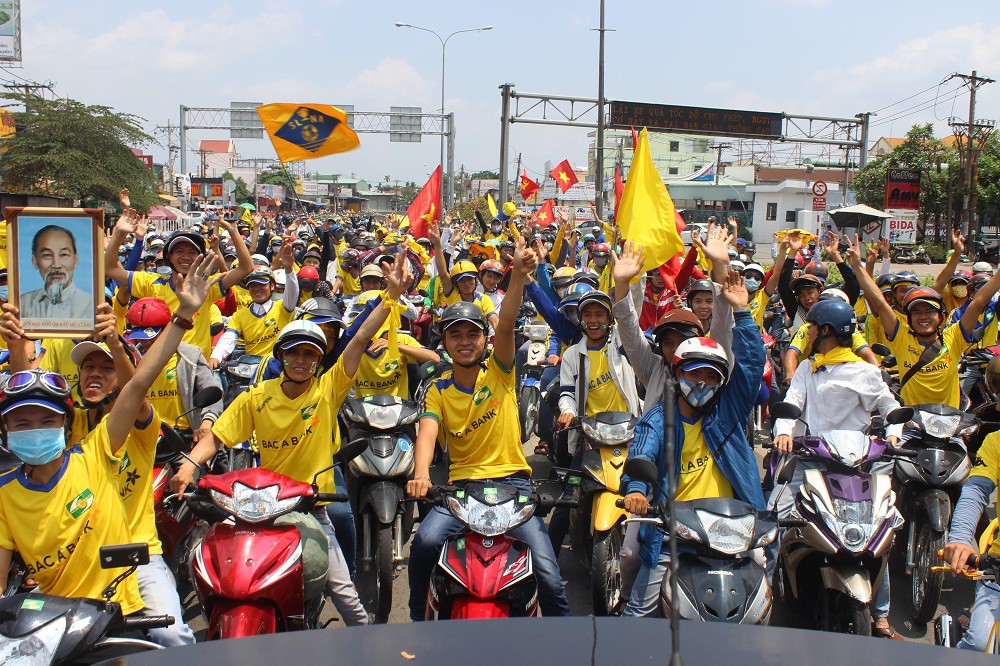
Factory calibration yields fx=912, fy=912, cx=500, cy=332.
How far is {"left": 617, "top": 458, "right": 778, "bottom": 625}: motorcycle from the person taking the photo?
3.44 metres

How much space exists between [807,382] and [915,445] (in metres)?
0.73

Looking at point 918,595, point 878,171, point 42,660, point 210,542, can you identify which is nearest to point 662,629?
point 42,660

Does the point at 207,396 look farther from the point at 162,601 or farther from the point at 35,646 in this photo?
the point at 35,646

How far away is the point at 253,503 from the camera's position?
3670 mm

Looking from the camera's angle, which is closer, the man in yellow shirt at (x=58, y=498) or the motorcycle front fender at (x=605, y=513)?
the man in yellow shirt at (x=58, y=498)

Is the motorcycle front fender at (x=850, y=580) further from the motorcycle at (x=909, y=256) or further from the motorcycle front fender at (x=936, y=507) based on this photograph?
the motorcycle at (x=909, y=256)

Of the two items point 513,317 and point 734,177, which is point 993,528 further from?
point 734,177

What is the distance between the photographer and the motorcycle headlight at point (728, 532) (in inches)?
137

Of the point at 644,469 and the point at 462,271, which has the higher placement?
the point at 462,271

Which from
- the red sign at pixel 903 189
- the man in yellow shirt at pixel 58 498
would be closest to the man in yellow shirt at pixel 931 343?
the man in yellow shirt at pixel 58 498

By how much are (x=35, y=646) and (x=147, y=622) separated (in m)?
0.53

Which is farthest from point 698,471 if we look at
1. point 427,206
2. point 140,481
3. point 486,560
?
point 427,206

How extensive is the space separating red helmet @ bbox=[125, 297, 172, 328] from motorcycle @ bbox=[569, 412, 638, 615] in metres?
2.64

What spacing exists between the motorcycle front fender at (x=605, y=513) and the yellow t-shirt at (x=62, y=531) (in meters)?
2.43
